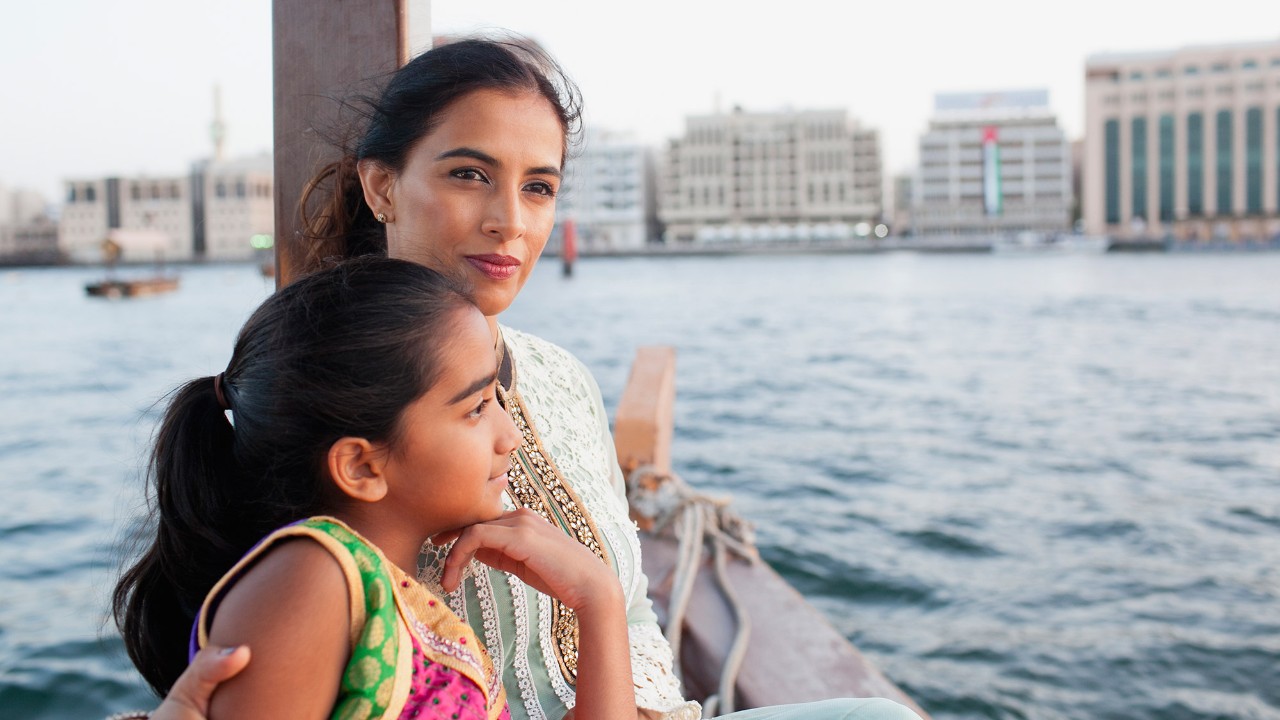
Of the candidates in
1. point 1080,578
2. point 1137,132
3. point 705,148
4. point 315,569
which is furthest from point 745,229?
point 315,569

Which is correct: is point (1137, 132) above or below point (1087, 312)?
above

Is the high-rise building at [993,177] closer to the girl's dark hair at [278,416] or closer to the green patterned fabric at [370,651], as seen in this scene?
the girl's dark hair at [278,416]

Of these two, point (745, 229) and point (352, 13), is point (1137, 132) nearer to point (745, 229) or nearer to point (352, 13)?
point (745, 229)

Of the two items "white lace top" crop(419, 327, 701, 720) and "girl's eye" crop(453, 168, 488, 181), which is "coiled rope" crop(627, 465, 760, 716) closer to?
"white lace top" crop(419, 327, 701, 720)

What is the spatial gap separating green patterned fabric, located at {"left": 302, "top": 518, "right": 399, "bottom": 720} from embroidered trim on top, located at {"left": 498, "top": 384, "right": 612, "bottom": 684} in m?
0.44

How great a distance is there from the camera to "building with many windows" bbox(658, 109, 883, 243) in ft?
229

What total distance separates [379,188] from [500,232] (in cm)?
18

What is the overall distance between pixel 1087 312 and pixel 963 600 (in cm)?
1867

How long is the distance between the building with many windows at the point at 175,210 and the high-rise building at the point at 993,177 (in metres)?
48.0

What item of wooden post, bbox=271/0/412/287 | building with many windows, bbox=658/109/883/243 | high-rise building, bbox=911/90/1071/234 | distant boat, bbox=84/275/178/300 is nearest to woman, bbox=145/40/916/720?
wooden post, bbox=271/0/412/287

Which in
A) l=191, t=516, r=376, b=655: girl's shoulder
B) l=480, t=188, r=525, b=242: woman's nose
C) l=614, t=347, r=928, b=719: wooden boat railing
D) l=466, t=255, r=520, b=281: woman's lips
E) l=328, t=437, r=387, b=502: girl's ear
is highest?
l=480, t=188, r=525, b=242: woman's nose

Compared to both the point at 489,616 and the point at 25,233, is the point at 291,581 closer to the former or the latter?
the point at 489,616

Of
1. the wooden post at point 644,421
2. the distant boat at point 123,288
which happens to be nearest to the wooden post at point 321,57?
the wooden post at point 644,421

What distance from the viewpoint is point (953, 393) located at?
11320mm
